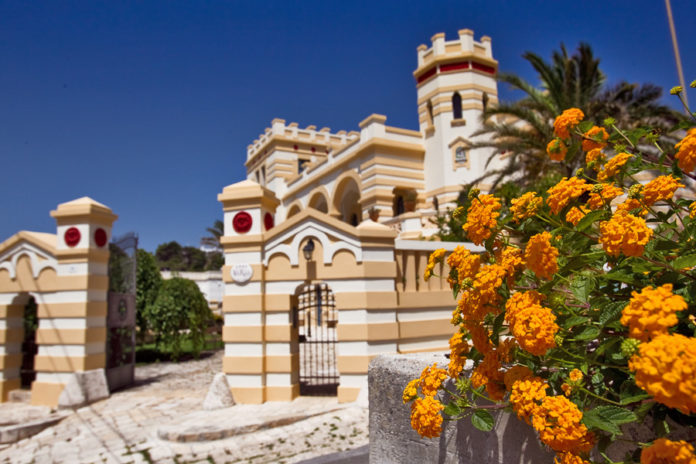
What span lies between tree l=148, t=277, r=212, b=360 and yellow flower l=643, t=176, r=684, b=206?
1621 centimetres

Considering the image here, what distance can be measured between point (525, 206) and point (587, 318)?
1.98ft

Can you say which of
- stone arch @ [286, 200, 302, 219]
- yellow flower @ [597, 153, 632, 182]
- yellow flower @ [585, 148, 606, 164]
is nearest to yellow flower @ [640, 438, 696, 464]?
yellow flower @ [597, 153, 632, 182]

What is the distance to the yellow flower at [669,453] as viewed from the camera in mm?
1208

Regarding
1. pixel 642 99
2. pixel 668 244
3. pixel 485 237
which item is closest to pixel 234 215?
pixel 485 237

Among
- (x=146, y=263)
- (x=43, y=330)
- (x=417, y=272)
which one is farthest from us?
(x=146, y=263)

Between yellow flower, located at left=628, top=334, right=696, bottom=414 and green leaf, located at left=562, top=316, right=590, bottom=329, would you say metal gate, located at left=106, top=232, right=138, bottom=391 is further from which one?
yellow flower, located at left=628, top=334, right=696, bottom=414

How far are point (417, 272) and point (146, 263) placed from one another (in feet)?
47.6

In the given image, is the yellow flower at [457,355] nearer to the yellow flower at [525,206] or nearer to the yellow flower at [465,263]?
the yellow flower at [465,263]

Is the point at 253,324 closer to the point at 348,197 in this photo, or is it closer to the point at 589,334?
the point at 589,334

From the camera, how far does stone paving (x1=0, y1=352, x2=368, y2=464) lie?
587 centimetres

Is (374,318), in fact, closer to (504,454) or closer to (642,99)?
(504,454)

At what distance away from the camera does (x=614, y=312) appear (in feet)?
5.16

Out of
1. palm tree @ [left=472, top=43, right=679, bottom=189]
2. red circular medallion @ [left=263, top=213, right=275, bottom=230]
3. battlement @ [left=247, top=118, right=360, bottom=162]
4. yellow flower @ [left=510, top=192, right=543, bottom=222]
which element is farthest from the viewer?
battlement @ [left=247, top=118, right=360, bottom=162]

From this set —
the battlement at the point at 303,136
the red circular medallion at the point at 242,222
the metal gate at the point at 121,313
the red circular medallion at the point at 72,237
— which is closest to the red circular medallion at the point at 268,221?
the red circular medallion at the point at 242,222
